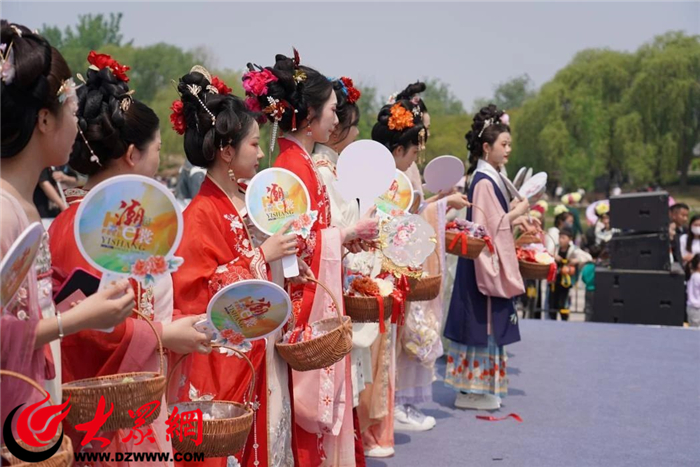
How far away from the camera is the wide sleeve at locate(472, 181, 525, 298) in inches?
215

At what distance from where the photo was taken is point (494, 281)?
5.46m

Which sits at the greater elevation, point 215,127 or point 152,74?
point 152,74

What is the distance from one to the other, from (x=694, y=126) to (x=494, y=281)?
2521 cm

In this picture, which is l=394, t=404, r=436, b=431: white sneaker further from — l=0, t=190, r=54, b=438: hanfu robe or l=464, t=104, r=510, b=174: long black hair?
l=0, t=190, r=54, b=438: hanfu robe

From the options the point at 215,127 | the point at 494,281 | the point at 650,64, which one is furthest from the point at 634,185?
the point at 215,127

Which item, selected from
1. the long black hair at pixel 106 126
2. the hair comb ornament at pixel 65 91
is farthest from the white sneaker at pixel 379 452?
A: the hair comb ornament at pixel 65 91

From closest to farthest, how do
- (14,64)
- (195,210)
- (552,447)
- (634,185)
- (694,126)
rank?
1. (14,64)
2. (195,210)
3. (552,447)
4. (694,126)
5. (634,185)

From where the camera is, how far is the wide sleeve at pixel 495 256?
5.45 metres

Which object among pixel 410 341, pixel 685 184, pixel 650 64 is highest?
pixel 650 64

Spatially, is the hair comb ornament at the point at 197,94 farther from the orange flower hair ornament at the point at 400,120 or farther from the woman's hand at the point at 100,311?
the orange flower hair ornament at the point at 400,120

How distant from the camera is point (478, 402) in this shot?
562 centimetres

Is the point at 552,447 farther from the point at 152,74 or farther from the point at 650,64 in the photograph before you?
the point at 152,74

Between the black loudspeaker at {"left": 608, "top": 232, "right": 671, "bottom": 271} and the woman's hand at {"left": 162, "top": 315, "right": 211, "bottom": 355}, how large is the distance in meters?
7.44

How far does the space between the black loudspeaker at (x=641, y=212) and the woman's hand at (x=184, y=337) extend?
762 cm
